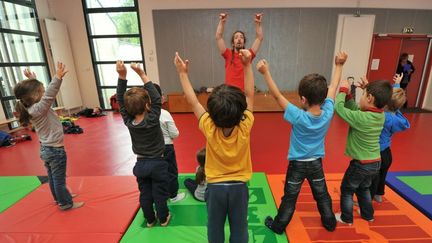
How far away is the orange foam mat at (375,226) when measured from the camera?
196cm

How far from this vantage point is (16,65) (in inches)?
237

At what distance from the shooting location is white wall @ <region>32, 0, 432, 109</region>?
22.9 ft

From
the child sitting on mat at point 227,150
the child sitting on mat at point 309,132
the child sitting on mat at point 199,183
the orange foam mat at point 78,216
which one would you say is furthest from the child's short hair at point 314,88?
the orange foam mat at point 78,216

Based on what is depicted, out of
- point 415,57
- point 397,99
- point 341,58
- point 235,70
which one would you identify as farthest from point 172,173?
point 415,57

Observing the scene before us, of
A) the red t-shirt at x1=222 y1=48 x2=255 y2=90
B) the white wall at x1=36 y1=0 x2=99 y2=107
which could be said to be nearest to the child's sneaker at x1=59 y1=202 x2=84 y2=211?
the red t-shirt at x1=222 y1=48 x2=255 y2=90

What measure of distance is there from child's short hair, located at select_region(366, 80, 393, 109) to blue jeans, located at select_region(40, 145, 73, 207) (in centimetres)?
285

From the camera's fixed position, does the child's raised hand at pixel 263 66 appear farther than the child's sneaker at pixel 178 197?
No

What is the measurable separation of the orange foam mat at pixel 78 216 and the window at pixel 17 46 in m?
4.46

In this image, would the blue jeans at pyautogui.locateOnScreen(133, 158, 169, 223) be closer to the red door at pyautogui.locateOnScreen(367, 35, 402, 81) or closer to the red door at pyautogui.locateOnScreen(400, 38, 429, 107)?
the red door at pyautogui.locateOnScreen(367, 35, 402, 81)

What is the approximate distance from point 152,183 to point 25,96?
138cm

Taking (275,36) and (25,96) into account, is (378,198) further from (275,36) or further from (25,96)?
(275,36)

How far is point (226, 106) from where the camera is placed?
1.28 m

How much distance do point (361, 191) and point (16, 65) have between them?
7812 millimetres

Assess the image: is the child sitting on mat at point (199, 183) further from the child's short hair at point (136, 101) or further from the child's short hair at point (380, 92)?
the child's short hair at point (380, 92)
